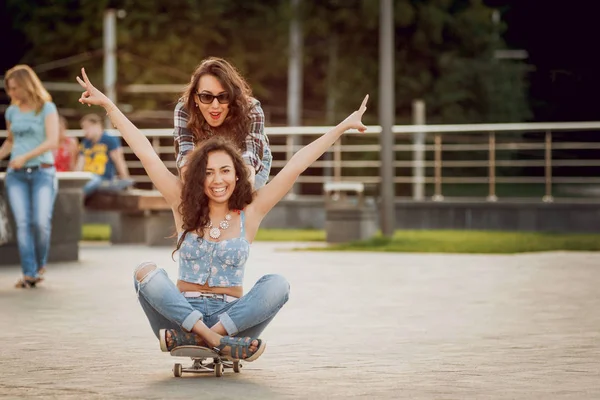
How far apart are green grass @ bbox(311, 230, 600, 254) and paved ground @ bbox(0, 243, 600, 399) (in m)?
2.28

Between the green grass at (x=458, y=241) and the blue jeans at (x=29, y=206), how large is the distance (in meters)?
5.38

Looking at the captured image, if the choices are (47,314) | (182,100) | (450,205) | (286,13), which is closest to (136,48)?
(286,13)

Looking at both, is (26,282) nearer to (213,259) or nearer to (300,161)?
(213,259)

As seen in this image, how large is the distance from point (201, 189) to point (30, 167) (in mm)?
5484

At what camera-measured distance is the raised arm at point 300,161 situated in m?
7.45

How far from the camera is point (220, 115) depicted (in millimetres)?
7824

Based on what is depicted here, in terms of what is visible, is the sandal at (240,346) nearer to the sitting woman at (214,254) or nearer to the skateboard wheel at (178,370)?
the sitting woman at (214,254)

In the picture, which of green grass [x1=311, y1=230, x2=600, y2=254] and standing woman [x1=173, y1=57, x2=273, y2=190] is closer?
standing woman [x1=173, y1=57, x2=273, y2=190]

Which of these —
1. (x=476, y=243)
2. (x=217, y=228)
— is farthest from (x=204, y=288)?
(x=476, y=243)

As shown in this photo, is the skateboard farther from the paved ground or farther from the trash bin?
the trash bin

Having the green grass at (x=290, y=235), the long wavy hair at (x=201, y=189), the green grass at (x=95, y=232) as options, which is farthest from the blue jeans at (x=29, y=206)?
the green grass at (x=290, y=235)

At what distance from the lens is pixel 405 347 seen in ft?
28.6

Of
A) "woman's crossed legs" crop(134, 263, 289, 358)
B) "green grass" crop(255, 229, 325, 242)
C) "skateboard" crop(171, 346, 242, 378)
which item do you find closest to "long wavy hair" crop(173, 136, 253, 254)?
"woman's crossed legs" crop(134, 263, 289, 358)

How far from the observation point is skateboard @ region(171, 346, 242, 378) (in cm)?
718
